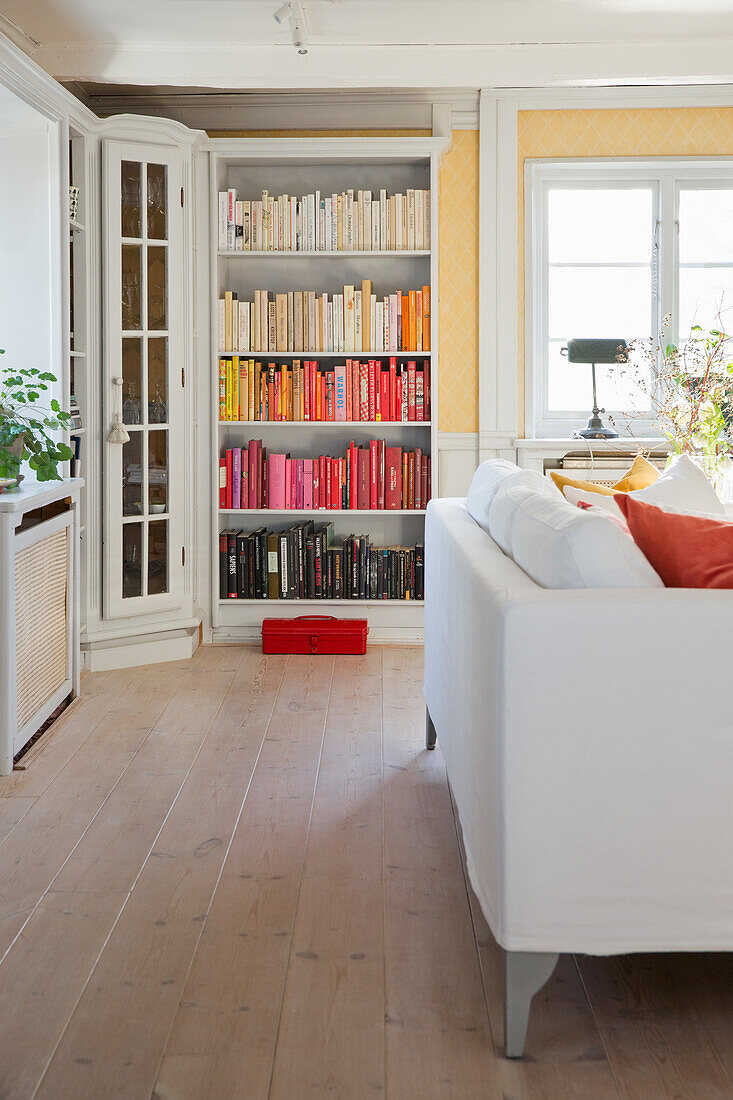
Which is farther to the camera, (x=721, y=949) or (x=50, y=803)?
(x=50, y=803)

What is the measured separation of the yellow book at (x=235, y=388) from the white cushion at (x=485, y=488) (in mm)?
2100

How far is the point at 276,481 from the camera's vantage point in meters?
4.88

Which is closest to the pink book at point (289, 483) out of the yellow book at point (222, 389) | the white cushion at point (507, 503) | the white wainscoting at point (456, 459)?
the yellow book at point (222, 389)

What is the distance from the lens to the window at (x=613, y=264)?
4.88 m

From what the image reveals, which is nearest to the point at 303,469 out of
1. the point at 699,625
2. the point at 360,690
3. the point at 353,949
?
the point at 360,690

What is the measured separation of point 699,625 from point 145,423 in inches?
129

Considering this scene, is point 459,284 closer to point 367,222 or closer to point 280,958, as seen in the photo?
point 367,222

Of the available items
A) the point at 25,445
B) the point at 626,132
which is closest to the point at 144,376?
the point at 25,445

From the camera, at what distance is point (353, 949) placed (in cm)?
204

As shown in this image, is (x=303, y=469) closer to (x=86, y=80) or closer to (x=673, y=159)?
(x=86, y=80)

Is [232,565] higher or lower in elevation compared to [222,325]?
lower

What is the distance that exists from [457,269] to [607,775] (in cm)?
371

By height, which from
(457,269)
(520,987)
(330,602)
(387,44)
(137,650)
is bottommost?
(520,987)

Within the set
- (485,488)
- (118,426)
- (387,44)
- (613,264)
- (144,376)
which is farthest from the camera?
(613,264)
